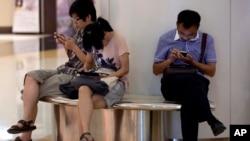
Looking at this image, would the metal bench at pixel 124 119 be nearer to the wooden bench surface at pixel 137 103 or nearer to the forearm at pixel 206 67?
the wooden bench surface at pixel 137 103

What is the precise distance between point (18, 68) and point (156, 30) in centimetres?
479

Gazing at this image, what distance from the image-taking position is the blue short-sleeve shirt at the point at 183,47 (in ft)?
11.3

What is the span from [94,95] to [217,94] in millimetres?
1101

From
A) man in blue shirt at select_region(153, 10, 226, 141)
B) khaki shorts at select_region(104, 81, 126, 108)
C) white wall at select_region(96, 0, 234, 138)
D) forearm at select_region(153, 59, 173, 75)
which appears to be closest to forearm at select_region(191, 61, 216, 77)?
man in blue shirt at select_region(153, 10, 226, 141)

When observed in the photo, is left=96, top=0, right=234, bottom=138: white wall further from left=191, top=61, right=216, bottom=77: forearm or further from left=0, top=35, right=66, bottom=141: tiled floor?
left=0, top=35, right=66, bottom=141: tiled floor

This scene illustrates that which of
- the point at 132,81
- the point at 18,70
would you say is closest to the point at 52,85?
the point at 132,81

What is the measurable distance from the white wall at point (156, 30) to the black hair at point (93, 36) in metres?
0.39

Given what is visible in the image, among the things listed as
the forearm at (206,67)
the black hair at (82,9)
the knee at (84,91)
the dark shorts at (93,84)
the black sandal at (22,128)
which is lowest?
the black sandal at (22,128)

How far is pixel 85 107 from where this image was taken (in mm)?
3094

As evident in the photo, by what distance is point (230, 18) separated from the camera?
12.1ft

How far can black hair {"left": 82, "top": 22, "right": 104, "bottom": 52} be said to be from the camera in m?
3.33

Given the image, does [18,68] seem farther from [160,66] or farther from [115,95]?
[115,95]

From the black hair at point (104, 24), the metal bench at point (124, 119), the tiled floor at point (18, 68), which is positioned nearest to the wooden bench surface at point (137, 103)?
the metal bench at point (124, 119)

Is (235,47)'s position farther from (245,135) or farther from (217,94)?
(245,135)
